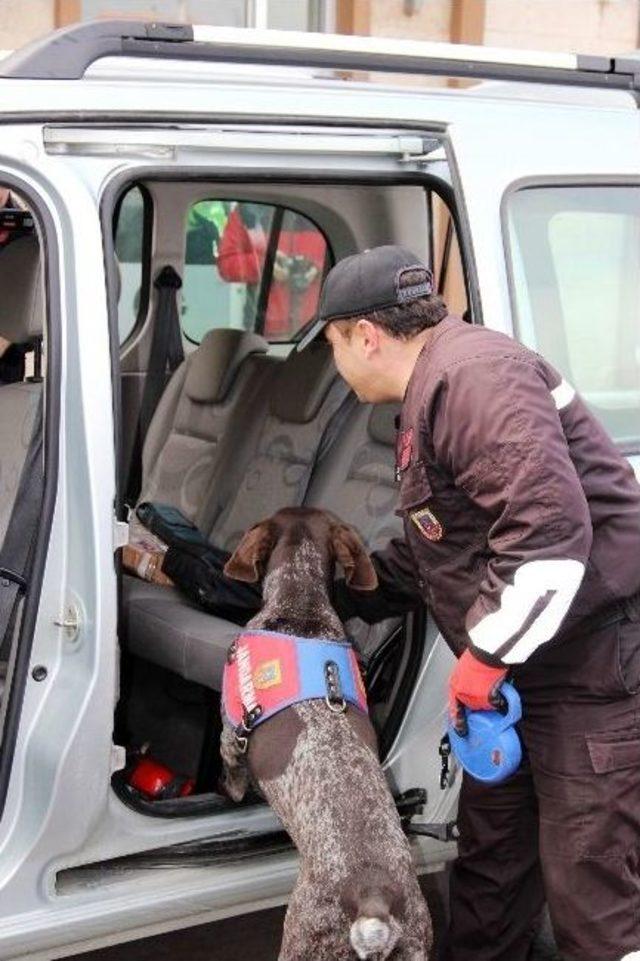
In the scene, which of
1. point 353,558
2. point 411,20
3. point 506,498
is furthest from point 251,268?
point 411,20

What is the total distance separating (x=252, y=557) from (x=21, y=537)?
32.1 inches

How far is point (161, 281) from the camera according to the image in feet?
18.4

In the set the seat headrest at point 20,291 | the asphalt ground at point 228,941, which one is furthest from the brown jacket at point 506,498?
the asphalt ground at point 228,941

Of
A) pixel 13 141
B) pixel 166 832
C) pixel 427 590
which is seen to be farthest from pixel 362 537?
pixel 13 141

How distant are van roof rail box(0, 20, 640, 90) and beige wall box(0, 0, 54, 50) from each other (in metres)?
6.19

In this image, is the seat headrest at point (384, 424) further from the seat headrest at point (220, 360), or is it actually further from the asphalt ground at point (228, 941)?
the asphalt ground at point (228, 941)

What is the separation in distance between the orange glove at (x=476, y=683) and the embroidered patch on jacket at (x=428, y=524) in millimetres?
261

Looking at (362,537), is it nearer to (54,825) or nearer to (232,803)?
(232,803)

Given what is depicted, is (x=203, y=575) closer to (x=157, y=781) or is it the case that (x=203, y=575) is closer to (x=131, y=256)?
(x=157, y=781)

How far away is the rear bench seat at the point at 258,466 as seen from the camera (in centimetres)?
396

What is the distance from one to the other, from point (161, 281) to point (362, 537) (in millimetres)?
1923

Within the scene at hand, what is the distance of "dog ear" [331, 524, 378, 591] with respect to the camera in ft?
12.0

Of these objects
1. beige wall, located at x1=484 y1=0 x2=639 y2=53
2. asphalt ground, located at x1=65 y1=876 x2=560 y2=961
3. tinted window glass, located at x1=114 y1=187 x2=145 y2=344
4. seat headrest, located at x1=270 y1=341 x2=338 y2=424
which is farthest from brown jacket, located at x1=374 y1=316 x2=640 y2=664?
beige wall, located at x1=484 y1=0 x2=639 y2=53

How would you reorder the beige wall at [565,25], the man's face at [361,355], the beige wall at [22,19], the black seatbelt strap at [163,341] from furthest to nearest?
the beige wall at [565,25], the beige wall at [22,19], the black seatbelt strap at [163,341], the man's face at [361,355]
